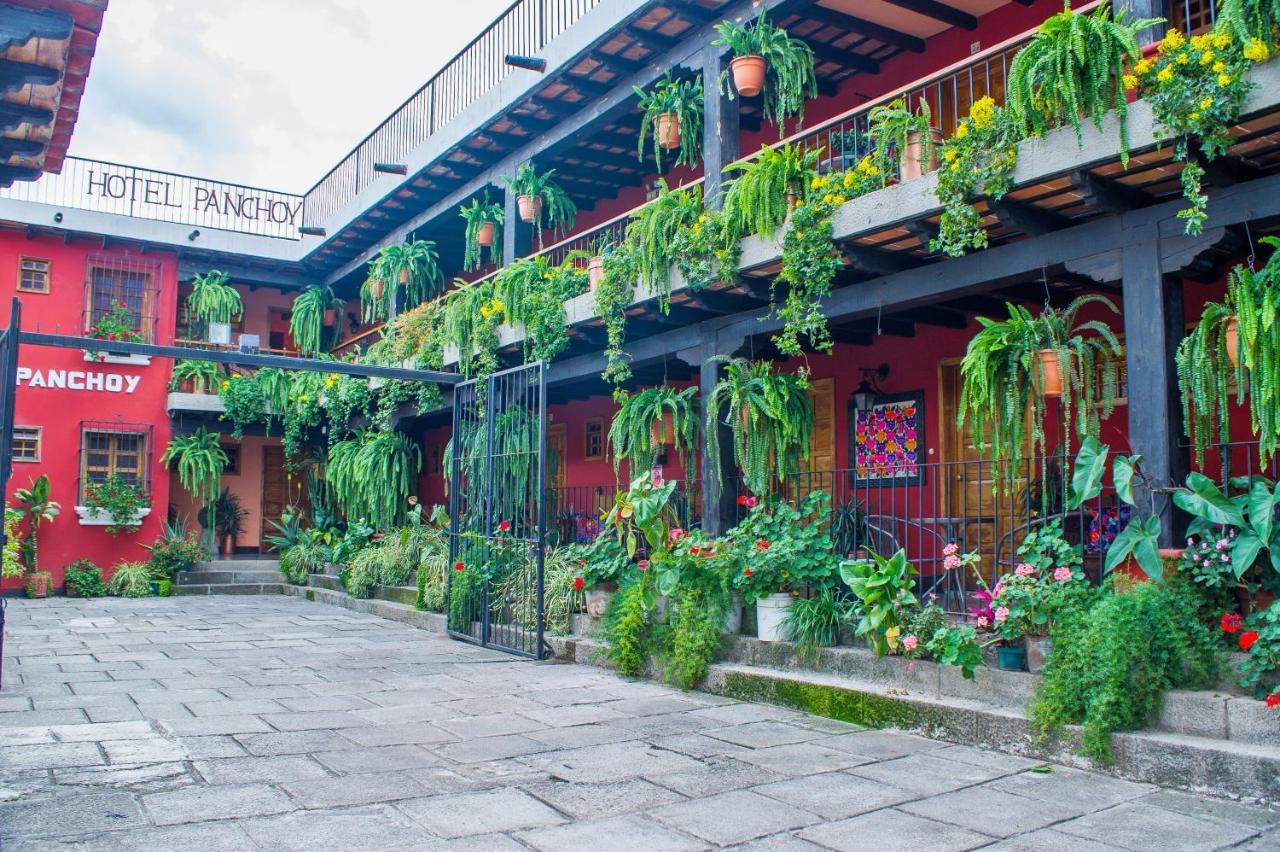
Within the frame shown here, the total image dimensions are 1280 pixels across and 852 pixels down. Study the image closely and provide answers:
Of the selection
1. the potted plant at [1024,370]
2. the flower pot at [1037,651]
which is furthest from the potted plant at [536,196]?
the flower pot at [1037,651]

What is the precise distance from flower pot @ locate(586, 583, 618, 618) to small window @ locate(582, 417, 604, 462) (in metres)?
5.05

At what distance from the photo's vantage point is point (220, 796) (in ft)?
13.9

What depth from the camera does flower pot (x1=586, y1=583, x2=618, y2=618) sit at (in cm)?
839

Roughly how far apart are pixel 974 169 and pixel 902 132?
31.2 inches

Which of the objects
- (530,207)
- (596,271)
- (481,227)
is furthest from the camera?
(481,227)

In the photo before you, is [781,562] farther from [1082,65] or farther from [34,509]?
[34,509]

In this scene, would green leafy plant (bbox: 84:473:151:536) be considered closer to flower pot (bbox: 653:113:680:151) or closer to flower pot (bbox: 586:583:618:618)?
flower pot (bbox: 586:583:618:618)

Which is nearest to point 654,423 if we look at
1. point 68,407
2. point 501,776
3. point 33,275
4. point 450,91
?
point 501,776

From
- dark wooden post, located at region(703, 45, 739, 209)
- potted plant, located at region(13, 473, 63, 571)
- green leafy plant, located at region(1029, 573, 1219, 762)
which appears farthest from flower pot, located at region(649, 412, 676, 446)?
potted plant, located at region(13, 473, 63, 571)

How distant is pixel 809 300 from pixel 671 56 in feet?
10.2

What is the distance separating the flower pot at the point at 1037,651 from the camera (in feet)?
17.5

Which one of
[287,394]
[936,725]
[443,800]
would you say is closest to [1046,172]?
[936,725]

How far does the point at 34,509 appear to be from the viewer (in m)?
14.6

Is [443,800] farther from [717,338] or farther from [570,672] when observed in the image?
[717,338]
